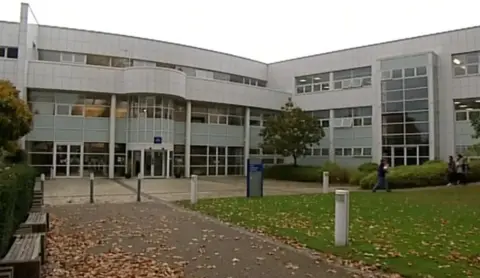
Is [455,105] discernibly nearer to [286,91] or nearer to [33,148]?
[286,91]

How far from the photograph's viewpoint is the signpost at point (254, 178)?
1859cm

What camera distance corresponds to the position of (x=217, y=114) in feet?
130

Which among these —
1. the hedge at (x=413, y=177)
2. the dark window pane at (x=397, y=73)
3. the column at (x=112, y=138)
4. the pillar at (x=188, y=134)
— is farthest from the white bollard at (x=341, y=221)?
the dark window pane at (x=397, y=73)

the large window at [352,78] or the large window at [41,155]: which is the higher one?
the large window at [352,78]

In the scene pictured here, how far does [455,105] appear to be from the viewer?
113ft

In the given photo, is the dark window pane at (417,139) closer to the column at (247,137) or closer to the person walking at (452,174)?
the person walking at (452,174)

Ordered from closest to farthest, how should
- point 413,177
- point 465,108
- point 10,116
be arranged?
point 10,116 < point 413,177 < point 465,108

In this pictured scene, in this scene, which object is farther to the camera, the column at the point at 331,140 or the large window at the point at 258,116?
the large window at the point at 258,116

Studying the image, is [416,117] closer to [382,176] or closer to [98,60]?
[382,176]

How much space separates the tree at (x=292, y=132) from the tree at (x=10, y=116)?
73.7 ft

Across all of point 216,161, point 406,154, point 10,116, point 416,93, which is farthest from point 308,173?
point 10,116

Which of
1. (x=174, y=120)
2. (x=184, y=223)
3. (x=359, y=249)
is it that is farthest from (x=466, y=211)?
(x=174, y=120)

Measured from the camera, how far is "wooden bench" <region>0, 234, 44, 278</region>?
508 cm

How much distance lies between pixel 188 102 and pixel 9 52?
43.9 feet
